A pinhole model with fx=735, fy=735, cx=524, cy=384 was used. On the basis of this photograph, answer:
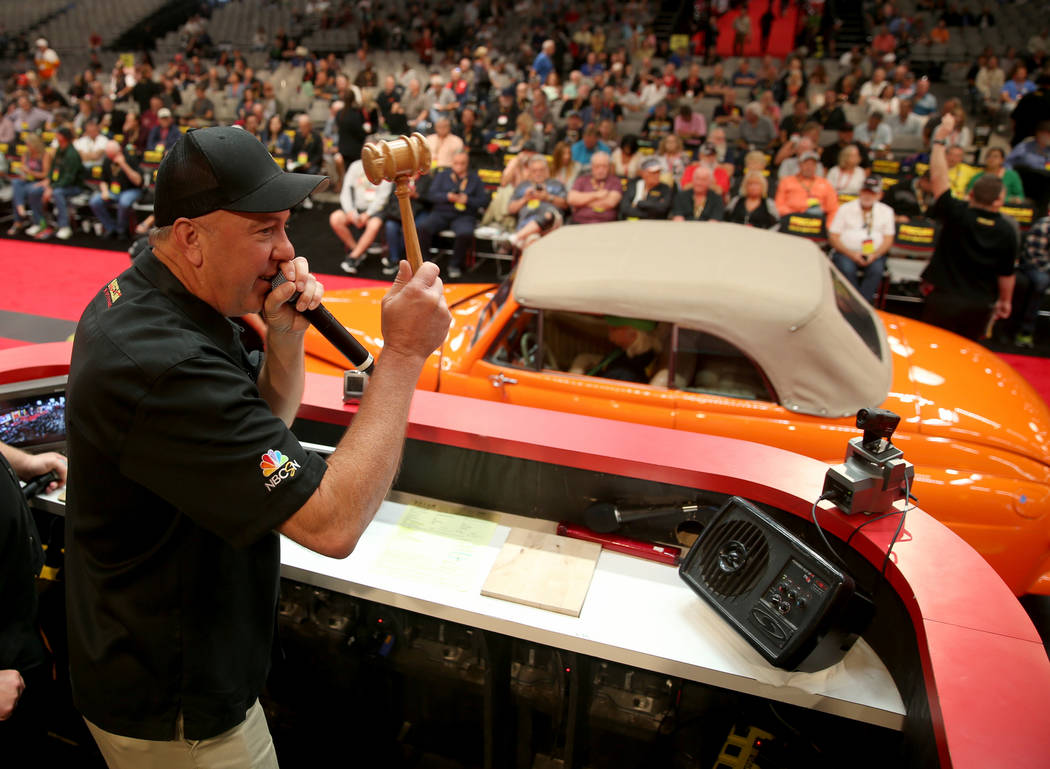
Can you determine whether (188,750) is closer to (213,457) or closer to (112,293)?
(213,457)

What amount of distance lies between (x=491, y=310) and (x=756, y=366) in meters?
1.55

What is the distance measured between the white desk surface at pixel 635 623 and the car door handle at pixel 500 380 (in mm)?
1708

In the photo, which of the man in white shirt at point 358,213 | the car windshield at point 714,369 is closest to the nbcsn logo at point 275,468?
the car windshield at point 714,369

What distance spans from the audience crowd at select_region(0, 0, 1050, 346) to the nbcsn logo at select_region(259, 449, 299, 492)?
18.7 ft

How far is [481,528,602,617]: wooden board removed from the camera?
6.68 feet

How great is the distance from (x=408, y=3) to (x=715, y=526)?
68.2 feet

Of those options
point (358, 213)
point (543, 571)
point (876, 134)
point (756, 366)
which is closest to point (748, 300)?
point (756, 366)

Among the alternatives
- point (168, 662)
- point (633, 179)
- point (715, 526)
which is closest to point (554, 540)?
point (715, 526)

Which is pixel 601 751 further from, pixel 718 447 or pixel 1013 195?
pixel 1013 195

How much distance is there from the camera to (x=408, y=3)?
19594mm

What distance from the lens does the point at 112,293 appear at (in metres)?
1.47

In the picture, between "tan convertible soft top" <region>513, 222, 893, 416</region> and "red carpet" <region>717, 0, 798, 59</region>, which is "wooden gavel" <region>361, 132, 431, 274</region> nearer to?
"tan convertible soft top" <region>513, 222, 893, 416</region>

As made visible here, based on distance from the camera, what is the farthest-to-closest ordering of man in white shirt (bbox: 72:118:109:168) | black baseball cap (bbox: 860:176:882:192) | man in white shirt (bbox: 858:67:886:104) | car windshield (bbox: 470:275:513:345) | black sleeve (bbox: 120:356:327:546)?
man in white shirt (bbox: 858:67:886:104)
man in white shirt (bbox: 72:118:109:168)
black baseball cap (bbox: 860:176:882:192)
car windshield (bbox: 470:275:513:345)
black sleeve (bbox: 120:356:327:546)

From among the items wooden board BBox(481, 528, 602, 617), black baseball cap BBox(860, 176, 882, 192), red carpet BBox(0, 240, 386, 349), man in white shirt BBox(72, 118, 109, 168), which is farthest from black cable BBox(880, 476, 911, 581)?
man in white shirt BBox(72, 118, 109, 168)
